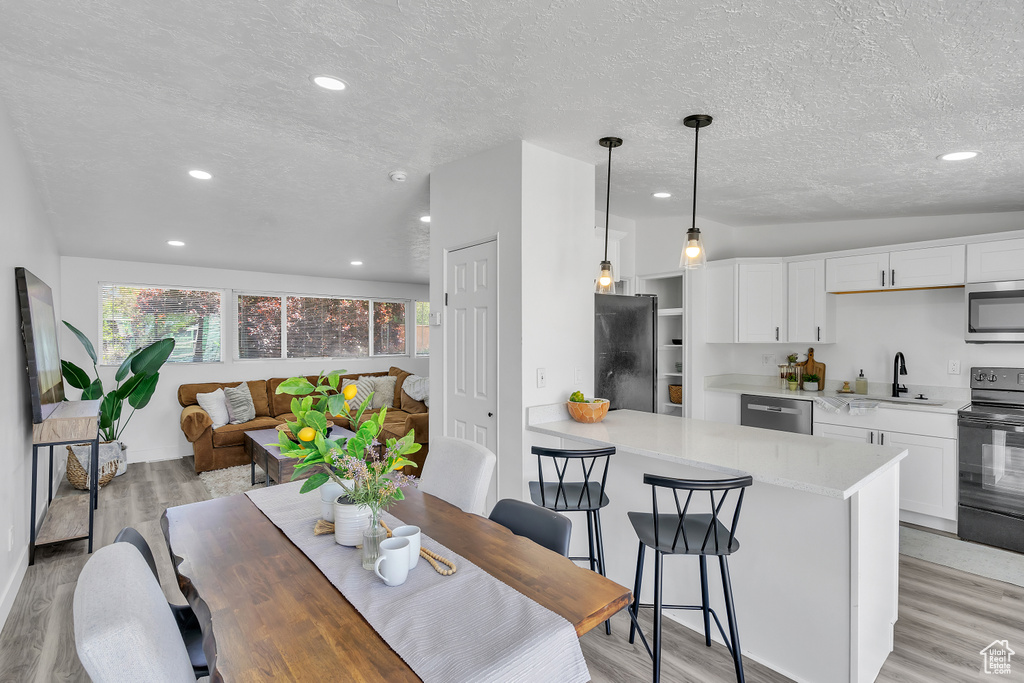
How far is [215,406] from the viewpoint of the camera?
5.84 meters

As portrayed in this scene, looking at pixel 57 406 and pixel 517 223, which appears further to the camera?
pixel 57 406

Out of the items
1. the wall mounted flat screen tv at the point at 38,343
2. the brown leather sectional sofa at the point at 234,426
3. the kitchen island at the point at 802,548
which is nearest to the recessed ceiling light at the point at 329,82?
the kitchen island at the point at 802,548

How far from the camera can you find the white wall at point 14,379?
247cm

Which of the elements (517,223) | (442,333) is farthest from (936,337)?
(442,333)

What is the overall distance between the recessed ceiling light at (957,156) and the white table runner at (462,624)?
10.6 ft

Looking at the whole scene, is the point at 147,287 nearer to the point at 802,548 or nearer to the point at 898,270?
the point at 802,548

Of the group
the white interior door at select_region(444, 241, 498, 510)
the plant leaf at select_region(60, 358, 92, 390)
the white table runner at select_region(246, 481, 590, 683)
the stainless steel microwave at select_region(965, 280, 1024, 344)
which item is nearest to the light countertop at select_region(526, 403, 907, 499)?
the white interior door at select_region(444, 241, 498, 510)

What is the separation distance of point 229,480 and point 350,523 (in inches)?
171

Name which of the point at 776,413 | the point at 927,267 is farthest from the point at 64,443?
the point at 927,267

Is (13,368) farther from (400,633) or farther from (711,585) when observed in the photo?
(711,585)

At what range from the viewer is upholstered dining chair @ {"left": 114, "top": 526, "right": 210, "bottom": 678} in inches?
58.9

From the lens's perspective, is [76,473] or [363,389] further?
[363,389]

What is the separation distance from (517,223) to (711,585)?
200 centimetres

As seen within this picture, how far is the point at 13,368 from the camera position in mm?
2838
